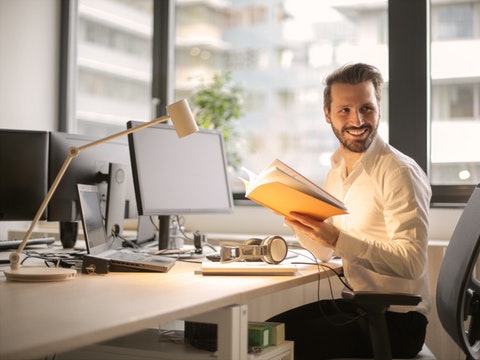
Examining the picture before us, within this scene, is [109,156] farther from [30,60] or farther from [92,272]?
[30,60]

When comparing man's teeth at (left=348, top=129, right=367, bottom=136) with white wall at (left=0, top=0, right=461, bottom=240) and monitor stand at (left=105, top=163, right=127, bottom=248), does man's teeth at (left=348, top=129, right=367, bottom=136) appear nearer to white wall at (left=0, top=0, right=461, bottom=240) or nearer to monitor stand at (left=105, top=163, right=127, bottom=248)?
monitor stand at (left=105, top=163, right=127, bottom=248)

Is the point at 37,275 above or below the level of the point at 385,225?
below

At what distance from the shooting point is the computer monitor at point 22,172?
2451 mm

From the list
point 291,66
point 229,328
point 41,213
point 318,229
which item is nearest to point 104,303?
point 229,328

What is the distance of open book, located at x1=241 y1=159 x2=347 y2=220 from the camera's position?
1890 mm

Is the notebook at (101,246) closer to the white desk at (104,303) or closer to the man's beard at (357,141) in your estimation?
the white desk at (104,303)

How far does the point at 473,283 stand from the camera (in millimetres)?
2002

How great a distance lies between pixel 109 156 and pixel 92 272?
0.89 metres

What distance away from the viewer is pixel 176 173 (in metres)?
2.56

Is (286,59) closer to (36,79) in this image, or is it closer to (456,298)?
(36,79)

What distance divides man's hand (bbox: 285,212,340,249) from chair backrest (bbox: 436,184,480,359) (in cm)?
36

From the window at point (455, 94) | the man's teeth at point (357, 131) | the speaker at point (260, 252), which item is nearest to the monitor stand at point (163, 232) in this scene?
the speaker at point (260, 252)

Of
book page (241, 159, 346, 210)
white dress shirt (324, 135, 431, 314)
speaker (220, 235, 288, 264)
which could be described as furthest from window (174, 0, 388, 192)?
book page (241, 159, 346, 210)

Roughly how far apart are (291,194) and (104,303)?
0.73 meters
